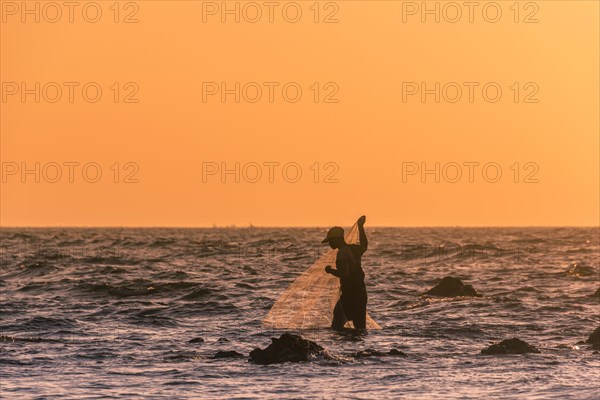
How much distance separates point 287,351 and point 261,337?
4718 millimetres

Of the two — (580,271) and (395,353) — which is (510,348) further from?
(580,271)

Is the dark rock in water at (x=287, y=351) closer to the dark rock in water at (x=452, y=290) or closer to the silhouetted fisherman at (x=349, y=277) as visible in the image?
the silhouetted fisherman at (x=349, y=277)

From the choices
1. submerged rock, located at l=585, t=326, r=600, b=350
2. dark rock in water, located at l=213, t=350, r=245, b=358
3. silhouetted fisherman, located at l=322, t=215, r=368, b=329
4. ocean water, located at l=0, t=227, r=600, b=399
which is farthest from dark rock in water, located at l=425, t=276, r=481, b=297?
dark rock in water, located at l=213, t=350, r=245, b=358

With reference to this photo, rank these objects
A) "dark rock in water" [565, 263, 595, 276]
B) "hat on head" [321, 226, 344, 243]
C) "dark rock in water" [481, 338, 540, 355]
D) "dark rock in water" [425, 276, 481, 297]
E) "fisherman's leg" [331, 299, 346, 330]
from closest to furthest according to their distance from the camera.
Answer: "dark rock in water" [481, 338, 540, 355]
"hat on head" [321, 226, 344, 243]
"fisherman's leg" [331, 299, 346, 330]
"dark rock in water" [425, 276, 481, 297]
"dark rock in water" [565, 263, 595, 276]

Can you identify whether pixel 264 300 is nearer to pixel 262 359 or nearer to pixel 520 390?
pixel 262 359

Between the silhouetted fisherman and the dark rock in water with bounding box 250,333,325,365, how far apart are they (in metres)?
4.35

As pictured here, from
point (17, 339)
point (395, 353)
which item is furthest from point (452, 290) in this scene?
point (17, 339)

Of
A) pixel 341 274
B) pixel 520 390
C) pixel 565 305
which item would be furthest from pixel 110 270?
pixel 520 390

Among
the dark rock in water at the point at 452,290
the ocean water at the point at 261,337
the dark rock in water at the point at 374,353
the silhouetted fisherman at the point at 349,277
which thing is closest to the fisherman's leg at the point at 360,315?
the silhouetted fisherman at the point at 349,277

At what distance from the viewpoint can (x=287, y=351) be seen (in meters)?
20.7

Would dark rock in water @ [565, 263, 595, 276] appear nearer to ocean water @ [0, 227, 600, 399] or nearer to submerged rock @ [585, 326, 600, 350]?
ocean water @ [0, 227, 600, 399]

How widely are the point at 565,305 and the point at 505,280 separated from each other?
40.6ft

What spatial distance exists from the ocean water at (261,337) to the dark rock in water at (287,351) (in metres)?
0.27

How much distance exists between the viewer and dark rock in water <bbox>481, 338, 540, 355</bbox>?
21.5m
